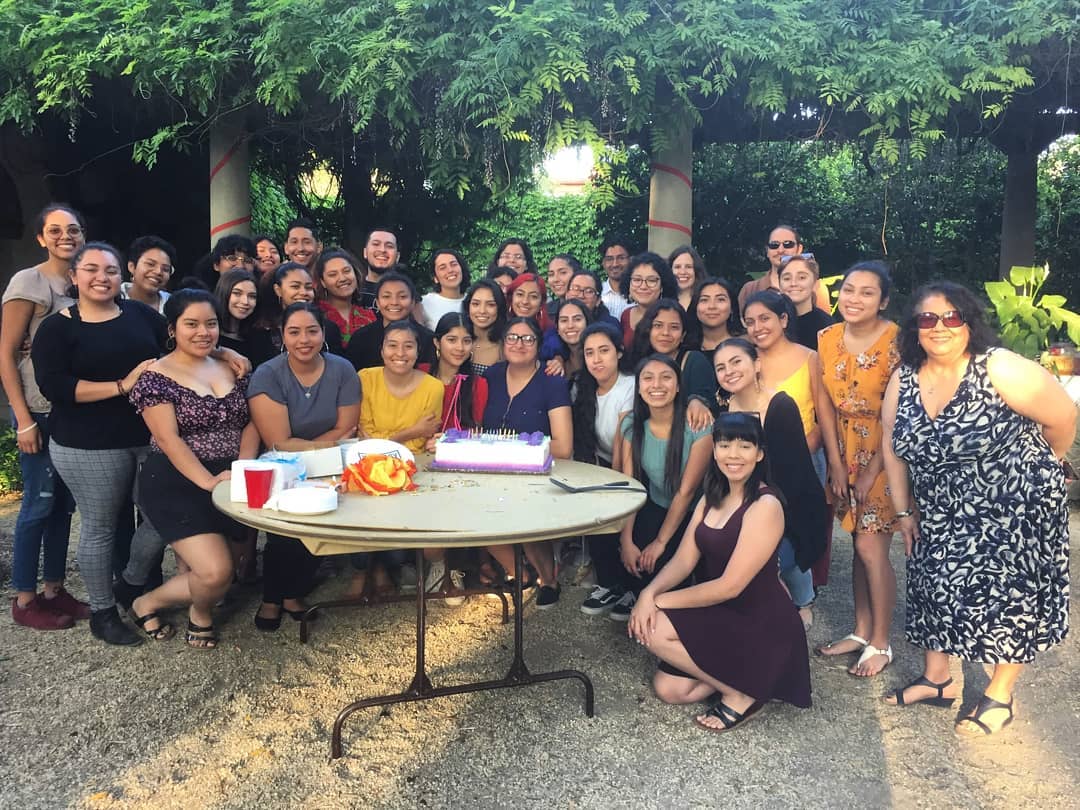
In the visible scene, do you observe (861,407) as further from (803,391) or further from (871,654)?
(871,654)

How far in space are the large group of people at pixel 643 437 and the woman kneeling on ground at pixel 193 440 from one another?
0.01 meters

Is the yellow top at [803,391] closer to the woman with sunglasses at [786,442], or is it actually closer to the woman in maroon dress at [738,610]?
the woman with sunglasses at [786,442]

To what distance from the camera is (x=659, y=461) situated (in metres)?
3.49

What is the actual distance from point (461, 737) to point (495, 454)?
3.57 feet

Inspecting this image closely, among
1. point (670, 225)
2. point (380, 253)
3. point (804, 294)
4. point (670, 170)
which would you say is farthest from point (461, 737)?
point (670, 170)

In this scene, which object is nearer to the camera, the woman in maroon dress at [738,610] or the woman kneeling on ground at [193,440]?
the woman in maroon dress at [738,610]

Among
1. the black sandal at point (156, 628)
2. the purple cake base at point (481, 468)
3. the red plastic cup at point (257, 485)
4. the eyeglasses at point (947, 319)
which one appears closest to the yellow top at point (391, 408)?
the purple cake base at point (481, 468)

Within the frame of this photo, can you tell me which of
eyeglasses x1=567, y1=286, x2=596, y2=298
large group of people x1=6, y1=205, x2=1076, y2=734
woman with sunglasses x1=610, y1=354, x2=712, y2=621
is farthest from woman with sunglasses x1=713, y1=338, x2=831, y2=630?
eyeglasses x1=567, y1=286, x2=596, y2=298

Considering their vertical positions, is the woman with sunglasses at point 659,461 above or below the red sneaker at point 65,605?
above

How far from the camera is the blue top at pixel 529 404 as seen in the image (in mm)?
3699

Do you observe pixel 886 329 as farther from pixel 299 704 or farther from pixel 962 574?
pixel 299 704

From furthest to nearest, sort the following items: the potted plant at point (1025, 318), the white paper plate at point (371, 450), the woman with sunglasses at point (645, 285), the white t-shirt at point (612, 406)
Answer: the potted plant at point (1025, 318)
the woman with sunglasses at point (645, 285)
the white t-shirt at point (612, 406)
the white paper plate at point (371, 450)

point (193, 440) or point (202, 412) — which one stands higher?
point (202, 412)

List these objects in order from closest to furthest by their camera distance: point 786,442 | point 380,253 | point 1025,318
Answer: point 786,442, point 380,253, point 1025,318
